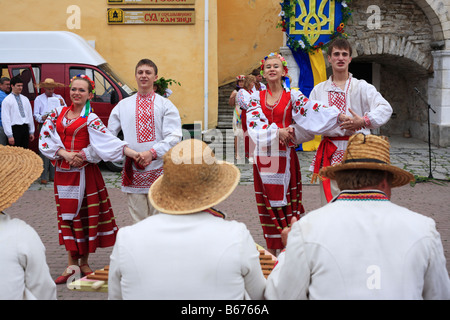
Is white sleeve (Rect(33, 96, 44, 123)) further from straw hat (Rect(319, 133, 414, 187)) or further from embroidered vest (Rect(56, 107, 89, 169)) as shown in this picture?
straw hat (Rect(319, 133, 414, 187))

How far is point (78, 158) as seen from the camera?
478cm

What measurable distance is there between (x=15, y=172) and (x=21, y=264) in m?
0.48

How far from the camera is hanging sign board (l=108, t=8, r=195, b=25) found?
44.3 ft

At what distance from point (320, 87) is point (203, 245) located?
3233mm

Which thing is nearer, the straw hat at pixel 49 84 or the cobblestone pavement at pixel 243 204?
the cobblestone pavement at pixel 243 204

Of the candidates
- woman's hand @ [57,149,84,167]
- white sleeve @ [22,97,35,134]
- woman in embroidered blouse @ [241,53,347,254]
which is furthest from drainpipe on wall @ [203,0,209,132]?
woman's hand @ [57,149,84,167]

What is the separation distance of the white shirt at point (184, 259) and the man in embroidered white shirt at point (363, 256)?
0.22m

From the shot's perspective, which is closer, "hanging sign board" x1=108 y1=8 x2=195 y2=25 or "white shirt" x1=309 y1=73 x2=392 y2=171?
"white shirt" x1=309 y1=73 x2=392 y2=171

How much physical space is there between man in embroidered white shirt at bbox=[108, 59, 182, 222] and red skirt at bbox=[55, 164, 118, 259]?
0.25m

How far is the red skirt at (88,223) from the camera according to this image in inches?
193

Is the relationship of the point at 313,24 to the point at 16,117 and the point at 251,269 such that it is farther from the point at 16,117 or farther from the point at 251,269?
the point at 251,269

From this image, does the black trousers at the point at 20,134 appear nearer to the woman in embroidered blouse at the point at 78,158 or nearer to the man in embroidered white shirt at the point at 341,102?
the woman in embroidered blouse at the point at 78,158

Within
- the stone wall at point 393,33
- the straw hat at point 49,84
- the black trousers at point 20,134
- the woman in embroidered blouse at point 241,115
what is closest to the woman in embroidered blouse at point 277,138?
the woman in embroidered blouse at point 241,115
